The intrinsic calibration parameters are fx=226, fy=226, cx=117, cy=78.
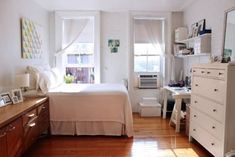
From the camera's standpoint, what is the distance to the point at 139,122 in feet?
14.6

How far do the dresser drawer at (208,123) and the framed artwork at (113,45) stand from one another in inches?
99.1

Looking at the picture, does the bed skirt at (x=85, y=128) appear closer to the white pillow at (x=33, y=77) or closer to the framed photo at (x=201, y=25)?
the white pillow at (x=33, y=77)

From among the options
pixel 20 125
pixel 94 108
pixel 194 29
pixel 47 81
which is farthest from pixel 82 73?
pixel 20 125

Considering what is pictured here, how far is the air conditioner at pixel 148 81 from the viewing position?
207 inches

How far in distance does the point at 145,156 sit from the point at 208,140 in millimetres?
799

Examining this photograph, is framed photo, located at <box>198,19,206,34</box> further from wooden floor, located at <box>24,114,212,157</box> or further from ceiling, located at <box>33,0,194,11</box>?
wooden floor, located at <box>24,114,212,157</box>

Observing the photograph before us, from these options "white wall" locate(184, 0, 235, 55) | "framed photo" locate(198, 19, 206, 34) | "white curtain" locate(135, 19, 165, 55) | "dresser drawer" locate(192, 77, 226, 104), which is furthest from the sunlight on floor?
"white curtain" locate(135, 19, 165, 55)

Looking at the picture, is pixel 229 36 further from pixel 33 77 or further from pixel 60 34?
pixel 60 34

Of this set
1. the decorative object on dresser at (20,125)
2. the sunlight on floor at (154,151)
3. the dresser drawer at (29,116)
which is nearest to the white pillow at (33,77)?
the decorative object on dresser at (20,125)

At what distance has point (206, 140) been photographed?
281 centimetres

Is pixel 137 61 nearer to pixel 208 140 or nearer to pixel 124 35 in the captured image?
pixel 124 35

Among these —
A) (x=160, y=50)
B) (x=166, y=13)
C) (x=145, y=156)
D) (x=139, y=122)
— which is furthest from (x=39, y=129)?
(x=166, y=13)

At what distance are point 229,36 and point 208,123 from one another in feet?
4.16

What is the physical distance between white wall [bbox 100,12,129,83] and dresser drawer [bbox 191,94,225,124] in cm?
232
